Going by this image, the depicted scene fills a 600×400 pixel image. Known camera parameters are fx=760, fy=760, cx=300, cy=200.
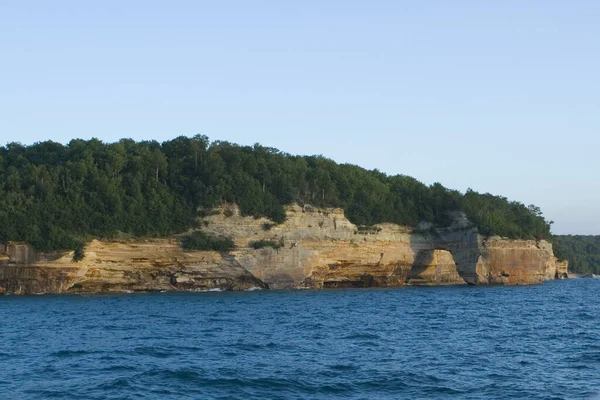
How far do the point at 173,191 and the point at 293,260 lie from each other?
12.9 metres

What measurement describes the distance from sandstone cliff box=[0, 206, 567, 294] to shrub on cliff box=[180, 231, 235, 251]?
618mm

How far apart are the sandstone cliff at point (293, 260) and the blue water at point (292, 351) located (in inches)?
407

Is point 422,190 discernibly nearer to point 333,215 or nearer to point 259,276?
point 333,215

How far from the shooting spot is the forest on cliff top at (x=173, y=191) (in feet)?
204

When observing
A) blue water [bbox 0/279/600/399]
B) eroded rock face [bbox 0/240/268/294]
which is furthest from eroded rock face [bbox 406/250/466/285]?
blue water [bbox 0/279/600/399]

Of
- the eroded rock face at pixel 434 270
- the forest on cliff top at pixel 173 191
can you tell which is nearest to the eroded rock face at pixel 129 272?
the forest on cliff top at pixel 173 191

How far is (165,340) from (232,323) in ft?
23.3

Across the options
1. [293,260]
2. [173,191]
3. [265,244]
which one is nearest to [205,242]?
[265,244]

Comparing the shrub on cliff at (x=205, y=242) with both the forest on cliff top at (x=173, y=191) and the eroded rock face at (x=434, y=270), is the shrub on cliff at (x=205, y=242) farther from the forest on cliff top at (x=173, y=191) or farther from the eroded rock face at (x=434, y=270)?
the eroded rock face at (x=434, y=270)

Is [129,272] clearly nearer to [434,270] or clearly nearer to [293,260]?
[293,260]

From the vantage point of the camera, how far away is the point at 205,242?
65.0m

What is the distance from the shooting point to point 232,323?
38.0 metres

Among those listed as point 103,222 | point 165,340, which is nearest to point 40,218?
point 103,222

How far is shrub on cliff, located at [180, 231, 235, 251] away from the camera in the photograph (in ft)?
212
